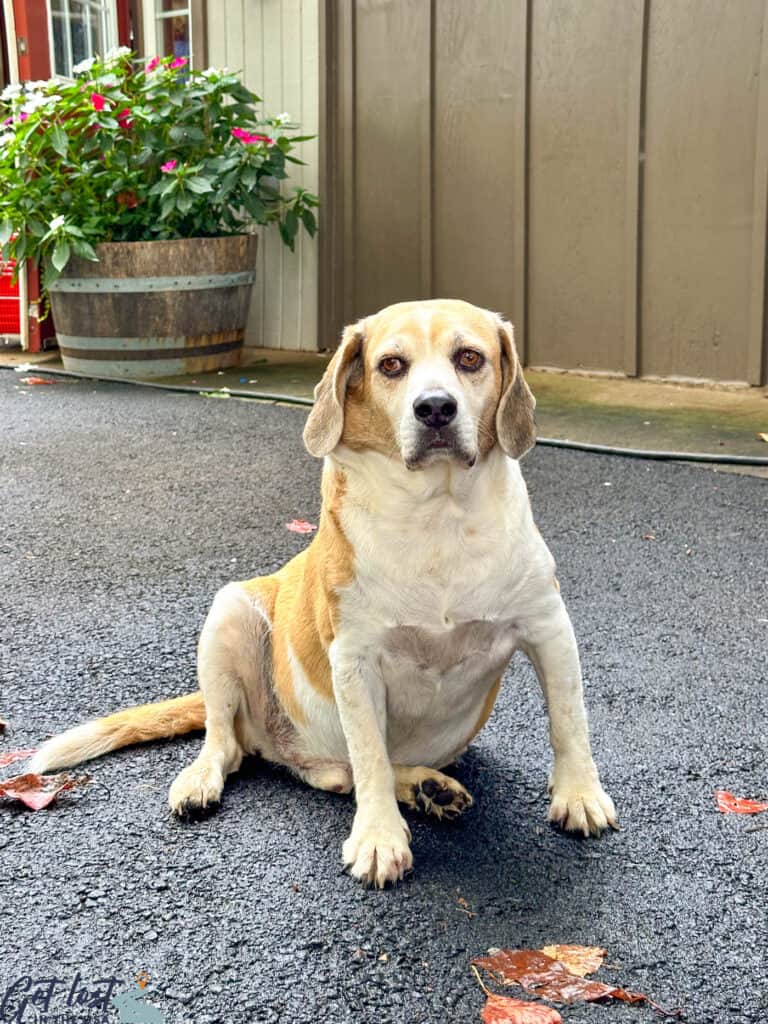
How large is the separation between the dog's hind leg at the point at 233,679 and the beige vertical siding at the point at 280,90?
20.7 ft

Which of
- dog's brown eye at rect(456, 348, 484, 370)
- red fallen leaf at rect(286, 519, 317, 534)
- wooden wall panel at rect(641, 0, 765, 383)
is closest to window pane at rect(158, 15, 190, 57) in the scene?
wooden wall panel at rect(641, 0, 765, 383)

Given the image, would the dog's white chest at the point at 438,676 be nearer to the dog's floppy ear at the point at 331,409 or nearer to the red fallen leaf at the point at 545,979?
the dog's floppy ear at the point at 331,409

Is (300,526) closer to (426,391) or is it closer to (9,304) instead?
(426,391)

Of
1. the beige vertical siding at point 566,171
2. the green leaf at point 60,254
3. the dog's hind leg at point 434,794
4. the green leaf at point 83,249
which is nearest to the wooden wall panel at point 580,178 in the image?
the beige vertical siding at point 566,171

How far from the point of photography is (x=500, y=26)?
7699 mm

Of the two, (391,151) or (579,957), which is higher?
(391,151)

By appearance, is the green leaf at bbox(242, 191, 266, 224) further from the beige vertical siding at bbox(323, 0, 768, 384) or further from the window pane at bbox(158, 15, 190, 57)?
the window pane at bbox(158, 15, 190, 57)

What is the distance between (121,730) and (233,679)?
302 mm

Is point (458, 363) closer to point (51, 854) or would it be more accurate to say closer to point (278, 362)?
point (51, 854)

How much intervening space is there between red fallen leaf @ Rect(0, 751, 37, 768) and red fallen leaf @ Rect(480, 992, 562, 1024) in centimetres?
140

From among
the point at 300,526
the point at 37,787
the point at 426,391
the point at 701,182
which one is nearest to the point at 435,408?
the point at 426,391

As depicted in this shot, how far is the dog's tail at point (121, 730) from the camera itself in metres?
2.84

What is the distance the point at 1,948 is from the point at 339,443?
1.15 m

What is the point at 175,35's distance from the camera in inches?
385
